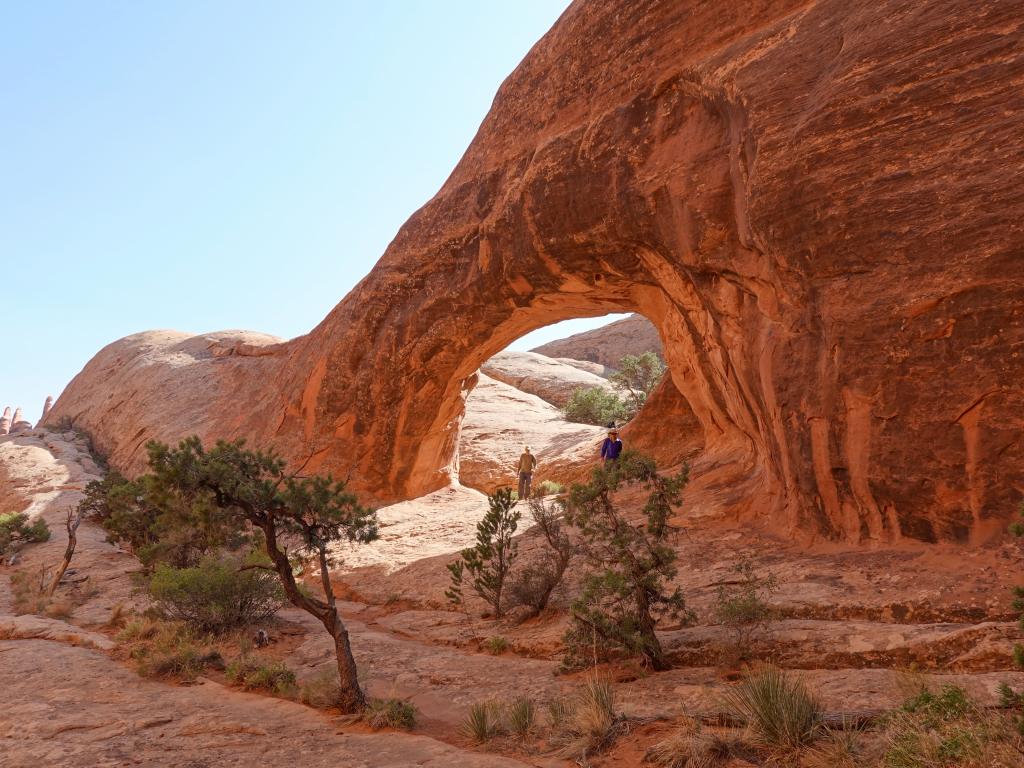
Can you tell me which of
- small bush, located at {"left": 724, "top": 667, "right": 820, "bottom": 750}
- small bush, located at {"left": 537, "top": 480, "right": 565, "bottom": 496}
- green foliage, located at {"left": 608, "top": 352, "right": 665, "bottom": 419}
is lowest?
small bush, located at {"left": 724, "top": 667, "right": 820, "bottom": 750}

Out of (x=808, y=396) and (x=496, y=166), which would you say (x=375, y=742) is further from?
(x=496, y=166)

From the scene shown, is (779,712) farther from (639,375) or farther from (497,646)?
(639,375)

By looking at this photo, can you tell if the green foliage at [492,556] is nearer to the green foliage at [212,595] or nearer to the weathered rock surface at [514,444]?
the green foliage at [212,595]

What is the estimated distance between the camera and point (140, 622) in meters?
12.1

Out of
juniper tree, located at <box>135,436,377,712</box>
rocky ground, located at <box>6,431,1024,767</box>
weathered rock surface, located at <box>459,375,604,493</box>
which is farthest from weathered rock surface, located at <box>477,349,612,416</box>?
juniper tree, located at <box>135,436,377,712</box>

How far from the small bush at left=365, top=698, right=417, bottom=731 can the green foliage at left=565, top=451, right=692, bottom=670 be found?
6.82 feet

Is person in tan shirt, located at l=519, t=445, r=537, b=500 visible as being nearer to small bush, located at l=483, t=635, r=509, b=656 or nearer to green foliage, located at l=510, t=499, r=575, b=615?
green foliage, located at l=510, t=499, r=575, b=615

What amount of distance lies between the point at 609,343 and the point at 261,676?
53017mm

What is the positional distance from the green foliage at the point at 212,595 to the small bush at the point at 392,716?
535 cm

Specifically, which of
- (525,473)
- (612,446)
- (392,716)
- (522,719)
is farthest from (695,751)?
(525,473)

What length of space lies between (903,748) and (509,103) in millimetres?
15684

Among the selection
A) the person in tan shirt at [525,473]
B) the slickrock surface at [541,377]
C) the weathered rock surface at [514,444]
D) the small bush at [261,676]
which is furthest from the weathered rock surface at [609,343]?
the small bush at [261,676]

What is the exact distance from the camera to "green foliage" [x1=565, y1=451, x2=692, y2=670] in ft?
26.0

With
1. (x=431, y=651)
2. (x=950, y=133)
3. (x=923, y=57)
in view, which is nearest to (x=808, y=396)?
(x=950, y=133)
